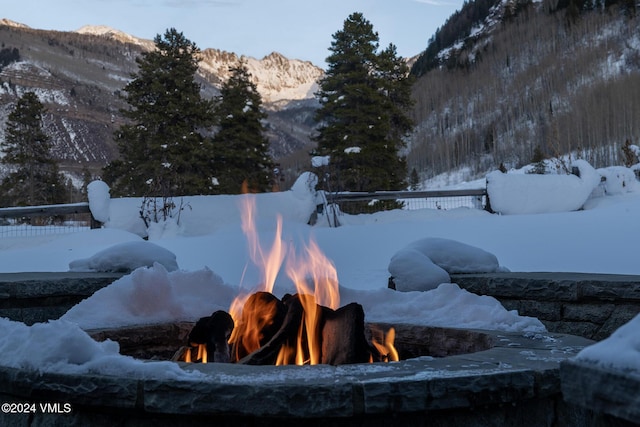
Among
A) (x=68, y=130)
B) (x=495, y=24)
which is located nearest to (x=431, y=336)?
(x=495, y=24)

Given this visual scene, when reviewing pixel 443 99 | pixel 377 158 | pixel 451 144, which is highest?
pixel 443 99

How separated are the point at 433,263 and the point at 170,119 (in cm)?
1961

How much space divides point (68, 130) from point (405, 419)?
15262 cm

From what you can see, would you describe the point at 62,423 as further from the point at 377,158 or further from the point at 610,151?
the point at 610,151

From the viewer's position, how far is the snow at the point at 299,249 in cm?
222

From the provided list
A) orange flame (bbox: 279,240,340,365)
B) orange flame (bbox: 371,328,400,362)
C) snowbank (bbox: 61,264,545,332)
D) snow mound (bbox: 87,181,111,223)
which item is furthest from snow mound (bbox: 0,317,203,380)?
snow mound (bbox: 87,181,111,223)

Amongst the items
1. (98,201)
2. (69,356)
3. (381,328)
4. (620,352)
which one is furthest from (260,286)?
(98,201)

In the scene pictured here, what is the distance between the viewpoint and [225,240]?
10.7 m

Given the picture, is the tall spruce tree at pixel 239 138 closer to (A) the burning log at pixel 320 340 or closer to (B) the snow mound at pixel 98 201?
(B) the snow mound at pixel 98 201

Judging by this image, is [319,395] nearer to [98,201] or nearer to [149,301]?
[149,301]

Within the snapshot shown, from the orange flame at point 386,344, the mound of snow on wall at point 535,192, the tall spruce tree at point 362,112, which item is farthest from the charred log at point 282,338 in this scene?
the tall spruce tree at point 362,112

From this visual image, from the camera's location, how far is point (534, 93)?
55.9m

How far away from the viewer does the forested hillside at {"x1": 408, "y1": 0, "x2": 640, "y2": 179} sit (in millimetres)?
40625

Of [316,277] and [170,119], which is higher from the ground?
[170,119]
